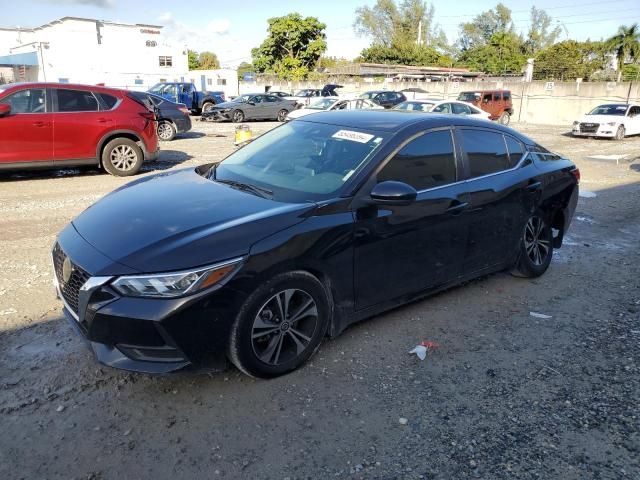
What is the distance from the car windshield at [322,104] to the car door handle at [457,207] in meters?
17.8

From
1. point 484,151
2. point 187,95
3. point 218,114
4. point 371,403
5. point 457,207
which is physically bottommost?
point 371,403

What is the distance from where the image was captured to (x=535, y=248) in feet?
16.7

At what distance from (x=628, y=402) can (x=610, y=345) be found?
800 mm

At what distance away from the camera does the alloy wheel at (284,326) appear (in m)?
3.11

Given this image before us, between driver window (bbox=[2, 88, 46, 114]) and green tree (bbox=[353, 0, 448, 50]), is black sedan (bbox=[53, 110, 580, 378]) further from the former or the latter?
Result: green tree (bbox=[353, 0, 448, 50])

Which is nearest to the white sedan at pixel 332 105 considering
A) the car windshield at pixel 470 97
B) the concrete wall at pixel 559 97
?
the car windshield at pixel 470 97

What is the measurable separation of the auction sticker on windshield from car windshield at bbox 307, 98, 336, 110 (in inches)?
694

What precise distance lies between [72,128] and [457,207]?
769 centimetres

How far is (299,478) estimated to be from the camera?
2.51 metres

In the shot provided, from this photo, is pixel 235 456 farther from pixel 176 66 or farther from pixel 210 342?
pixel 176 66

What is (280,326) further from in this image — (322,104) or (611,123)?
(611,123)

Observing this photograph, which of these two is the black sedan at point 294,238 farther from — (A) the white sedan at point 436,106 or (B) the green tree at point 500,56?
(B) the green tree at point 500,56

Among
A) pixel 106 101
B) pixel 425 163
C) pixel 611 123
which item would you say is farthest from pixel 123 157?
pixel 611 123

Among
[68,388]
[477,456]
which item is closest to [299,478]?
[477,456]
